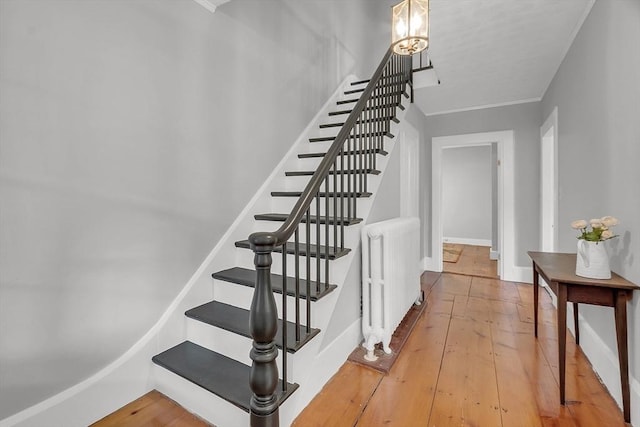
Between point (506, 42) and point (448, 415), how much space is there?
283 cm

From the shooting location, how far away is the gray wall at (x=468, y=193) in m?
7.23

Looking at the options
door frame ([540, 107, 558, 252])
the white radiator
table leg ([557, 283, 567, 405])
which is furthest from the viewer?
door frame ([540, 107, 558, 252])

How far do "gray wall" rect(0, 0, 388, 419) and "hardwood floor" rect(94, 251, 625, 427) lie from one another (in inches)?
19.7

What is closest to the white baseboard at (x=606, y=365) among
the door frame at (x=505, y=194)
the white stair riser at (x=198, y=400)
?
the white stair riser at (x=198, y=400)

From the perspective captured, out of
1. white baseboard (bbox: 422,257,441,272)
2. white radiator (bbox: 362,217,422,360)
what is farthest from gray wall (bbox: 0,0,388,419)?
white baseboard (bbox: 422,257,441,272)

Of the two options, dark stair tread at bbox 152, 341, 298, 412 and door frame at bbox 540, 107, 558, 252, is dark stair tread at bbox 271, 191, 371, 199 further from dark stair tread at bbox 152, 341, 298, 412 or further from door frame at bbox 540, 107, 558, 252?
door frame at bbox 540, 107, 558, 252

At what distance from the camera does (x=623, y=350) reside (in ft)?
4.81

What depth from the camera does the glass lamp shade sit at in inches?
81.4

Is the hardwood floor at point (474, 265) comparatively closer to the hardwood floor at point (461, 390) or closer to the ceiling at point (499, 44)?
the hardwood floor at point (461, 390)

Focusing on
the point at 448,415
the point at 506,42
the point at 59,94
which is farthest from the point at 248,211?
the point at 506,42

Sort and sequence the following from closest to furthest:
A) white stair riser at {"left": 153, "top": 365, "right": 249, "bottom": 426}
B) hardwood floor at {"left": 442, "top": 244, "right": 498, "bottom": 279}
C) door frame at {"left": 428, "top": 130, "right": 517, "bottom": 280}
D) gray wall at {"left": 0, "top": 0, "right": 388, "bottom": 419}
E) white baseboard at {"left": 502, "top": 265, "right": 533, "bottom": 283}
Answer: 1. gray wall at {"left": 0, "top": 0, "right": 388, "bottom": 419}
2. white stair riser at {"left": 153, "top": 365, "right": 249, "bottom": 426}
3. white baseboard at {"left": 502, "top": 265, "right": 533, "bottom": 283}
4. door frame at {"left": 428, "top": 130, "right": 517, "bottom": 280}
5. hardwood floor at {"left": 442, "top": 244, "right": 498, "bottom": 279}

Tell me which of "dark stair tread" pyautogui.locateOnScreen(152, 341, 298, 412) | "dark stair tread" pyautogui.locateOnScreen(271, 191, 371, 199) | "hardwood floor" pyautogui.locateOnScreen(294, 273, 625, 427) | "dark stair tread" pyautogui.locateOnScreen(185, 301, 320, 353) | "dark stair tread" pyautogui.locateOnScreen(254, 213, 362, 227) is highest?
"dark stair tread" pyautogui.locateOnScreen(271, 191, 371, 199)

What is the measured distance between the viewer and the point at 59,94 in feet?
4.43

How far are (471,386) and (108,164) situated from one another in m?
2.36
